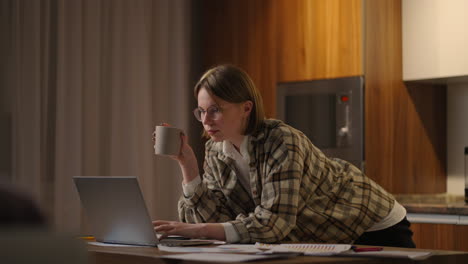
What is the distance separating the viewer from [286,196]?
5.76 ft

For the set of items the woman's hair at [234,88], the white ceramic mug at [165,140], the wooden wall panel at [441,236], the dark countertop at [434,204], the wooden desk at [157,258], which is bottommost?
the wooden wall panel at [441,236]

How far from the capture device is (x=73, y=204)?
12.0ft

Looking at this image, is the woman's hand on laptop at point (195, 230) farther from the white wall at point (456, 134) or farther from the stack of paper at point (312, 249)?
the white wall at point (456, 134)

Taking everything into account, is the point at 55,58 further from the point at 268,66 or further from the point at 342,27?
the point at 342,27

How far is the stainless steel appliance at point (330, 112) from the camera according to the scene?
11.1ft

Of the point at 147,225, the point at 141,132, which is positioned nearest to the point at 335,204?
the point at 147,225

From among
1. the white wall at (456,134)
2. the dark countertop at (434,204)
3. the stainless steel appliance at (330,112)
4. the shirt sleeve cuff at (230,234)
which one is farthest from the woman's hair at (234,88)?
the white wall at (456,134)

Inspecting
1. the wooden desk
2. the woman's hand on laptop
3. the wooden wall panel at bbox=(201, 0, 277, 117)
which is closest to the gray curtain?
the wooden wall panel at bbox=(201, 0, 277, 117)

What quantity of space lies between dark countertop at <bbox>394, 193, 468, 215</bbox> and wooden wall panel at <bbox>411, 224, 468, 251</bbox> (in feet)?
0.20

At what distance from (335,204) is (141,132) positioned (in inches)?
88.2

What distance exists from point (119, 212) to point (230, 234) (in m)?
0.27

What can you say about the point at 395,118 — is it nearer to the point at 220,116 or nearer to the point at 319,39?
the point at 319,39

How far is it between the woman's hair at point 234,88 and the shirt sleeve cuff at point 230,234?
0.33 meters

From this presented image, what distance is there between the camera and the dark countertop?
287cm
